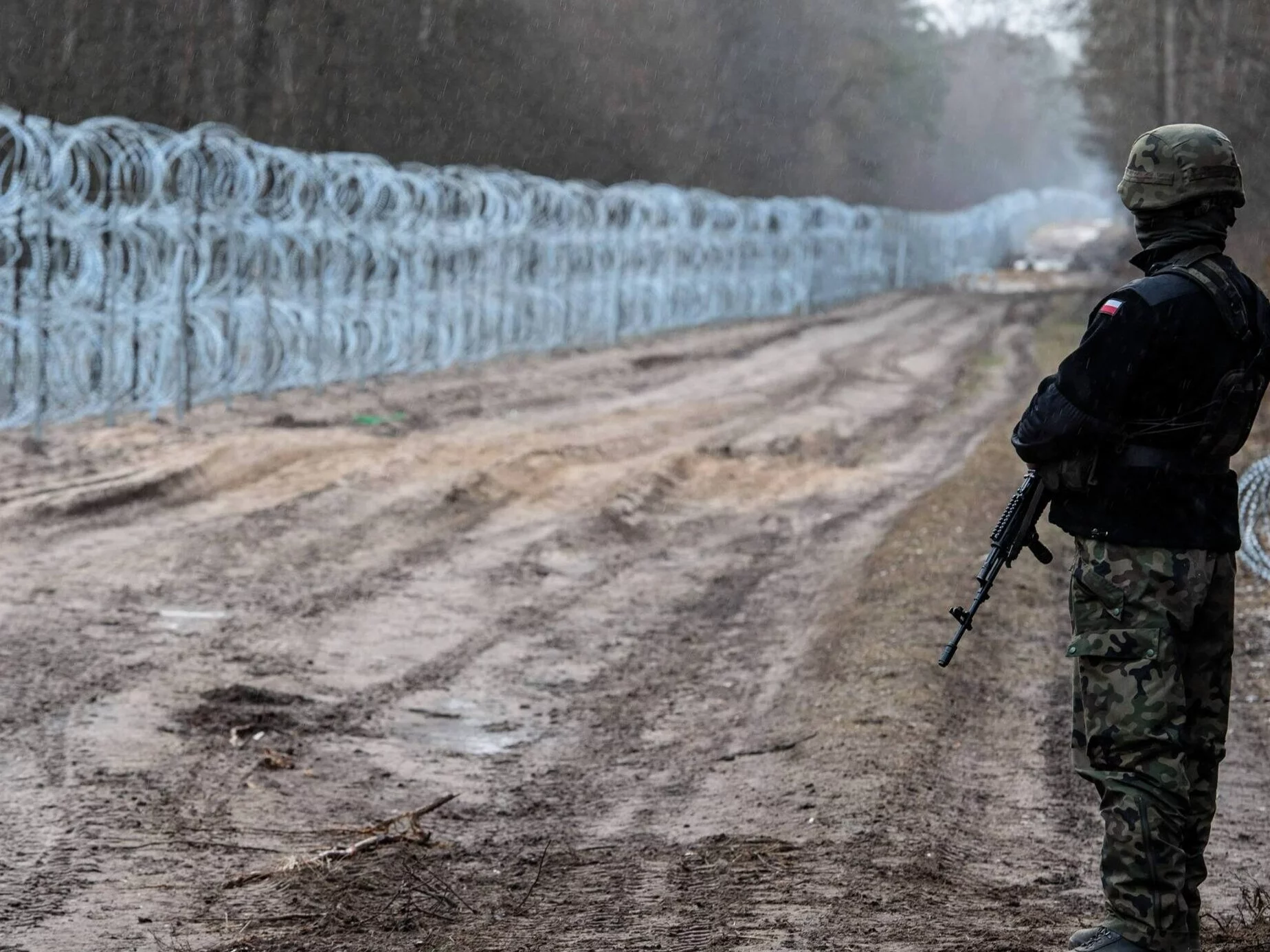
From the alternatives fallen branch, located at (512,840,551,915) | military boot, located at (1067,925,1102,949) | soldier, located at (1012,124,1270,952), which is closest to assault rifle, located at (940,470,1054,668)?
soldier, located at (1012,124,1270,952)

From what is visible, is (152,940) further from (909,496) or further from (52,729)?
(909,496)

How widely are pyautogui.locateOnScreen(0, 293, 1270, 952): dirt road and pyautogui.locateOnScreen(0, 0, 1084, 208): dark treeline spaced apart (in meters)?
12.0

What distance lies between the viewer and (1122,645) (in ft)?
11.5

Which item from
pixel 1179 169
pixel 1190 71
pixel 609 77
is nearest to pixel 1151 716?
pixel 1179 169

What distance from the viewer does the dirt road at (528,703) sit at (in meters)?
4.41

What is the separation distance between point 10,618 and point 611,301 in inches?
729

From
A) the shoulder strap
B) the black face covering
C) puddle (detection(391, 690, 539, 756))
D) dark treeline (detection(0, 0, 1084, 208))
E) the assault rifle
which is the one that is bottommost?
puddle (detection(391, 690, 539, 756))

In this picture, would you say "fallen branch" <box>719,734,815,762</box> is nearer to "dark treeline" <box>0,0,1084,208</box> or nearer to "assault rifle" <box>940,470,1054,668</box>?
"assault rifle" <box>940,470,1054,668</box>

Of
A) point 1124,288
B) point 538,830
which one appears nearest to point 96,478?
point 538,830

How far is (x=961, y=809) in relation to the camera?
5422mm

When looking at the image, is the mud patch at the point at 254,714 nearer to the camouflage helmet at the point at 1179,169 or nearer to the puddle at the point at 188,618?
the puddle at the point at 188,618

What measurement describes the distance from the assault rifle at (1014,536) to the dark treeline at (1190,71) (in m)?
21.0

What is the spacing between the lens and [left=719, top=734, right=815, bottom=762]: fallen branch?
20.6 feet

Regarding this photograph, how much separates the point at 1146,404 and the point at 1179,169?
0.52 m
